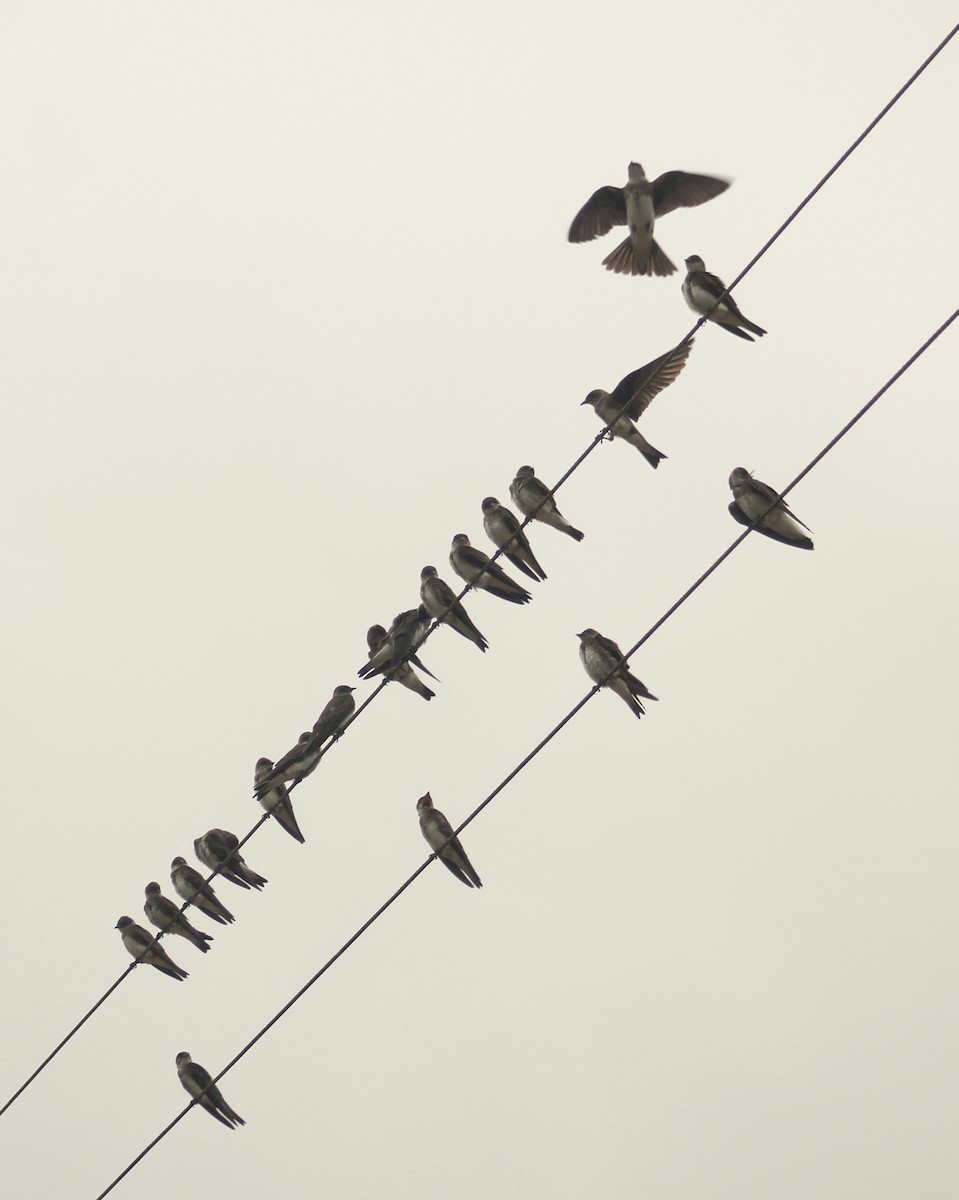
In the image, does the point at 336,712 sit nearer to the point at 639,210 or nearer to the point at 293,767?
the point at 293,767

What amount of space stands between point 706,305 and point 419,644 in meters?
2.43

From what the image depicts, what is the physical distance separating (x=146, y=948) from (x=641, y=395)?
4.37 metres

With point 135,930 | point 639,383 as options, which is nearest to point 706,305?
point 639,383

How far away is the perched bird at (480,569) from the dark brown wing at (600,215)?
196cm

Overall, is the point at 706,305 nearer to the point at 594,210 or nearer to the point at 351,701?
the point at 594,210

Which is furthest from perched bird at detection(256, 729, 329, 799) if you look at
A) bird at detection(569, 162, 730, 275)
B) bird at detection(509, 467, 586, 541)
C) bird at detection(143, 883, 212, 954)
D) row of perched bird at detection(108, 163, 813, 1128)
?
bird at detection(569, 162, 730, 275)

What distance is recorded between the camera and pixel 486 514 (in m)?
11.0

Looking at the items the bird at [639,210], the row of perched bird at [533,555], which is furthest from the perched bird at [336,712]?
the bird at [639,210]

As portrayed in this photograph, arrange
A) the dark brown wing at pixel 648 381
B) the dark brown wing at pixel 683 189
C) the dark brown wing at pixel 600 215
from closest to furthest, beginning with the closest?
the dark brown wing at pixel 648 381 → the dark brown wing at pixel 683 189 → the dark brown wing at pixel 600 215

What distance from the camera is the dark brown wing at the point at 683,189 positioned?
936cm

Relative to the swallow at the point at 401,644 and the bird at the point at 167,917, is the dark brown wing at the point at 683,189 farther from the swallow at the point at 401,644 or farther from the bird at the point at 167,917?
the bird at the point at 167,917

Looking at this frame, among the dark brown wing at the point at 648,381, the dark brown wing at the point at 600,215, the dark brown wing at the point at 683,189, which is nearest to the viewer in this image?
the dark brown wing at the point at 648,381

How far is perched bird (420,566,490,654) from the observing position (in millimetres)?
9383

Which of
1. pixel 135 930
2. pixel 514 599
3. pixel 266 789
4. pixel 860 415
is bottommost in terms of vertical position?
pixel 135 930
